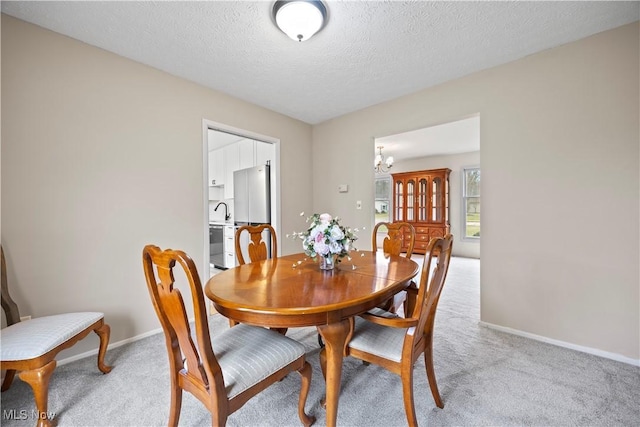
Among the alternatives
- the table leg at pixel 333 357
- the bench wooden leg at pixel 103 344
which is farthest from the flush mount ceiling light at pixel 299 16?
the bench wooden leg at pixel 103 344

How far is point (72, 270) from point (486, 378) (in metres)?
3.11

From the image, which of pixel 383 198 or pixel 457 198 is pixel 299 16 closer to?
pixel 457 198

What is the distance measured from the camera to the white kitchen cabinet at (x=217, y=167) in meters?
5.16

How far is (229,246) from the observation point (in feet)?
15.7

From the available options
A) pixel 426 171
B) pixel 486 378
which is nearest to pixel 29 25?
pixel 486 378

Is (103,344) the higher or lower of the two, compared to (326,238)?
lower

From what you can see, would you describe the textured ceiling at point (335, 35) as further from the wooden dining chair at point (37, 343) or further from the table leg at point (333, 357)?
the table leg at point (333, 357)

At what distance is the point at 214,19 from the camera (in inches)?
74.7

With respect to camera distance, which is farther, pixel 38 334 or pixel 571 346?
pixel 571 346

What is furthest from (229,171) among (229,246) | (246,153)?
(229,246)

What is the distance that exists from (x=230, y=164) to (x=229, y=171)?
0.13 meters

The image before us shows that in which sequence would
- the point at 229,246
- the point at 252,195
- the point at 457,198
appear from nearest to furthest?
the point at 252,195 < the point at 229,246 < the point at 457,198

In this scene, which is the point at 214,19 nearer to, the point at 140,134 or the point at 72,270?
the point at 140,134

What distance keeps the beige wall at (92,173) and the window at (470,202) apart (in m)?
5.80
